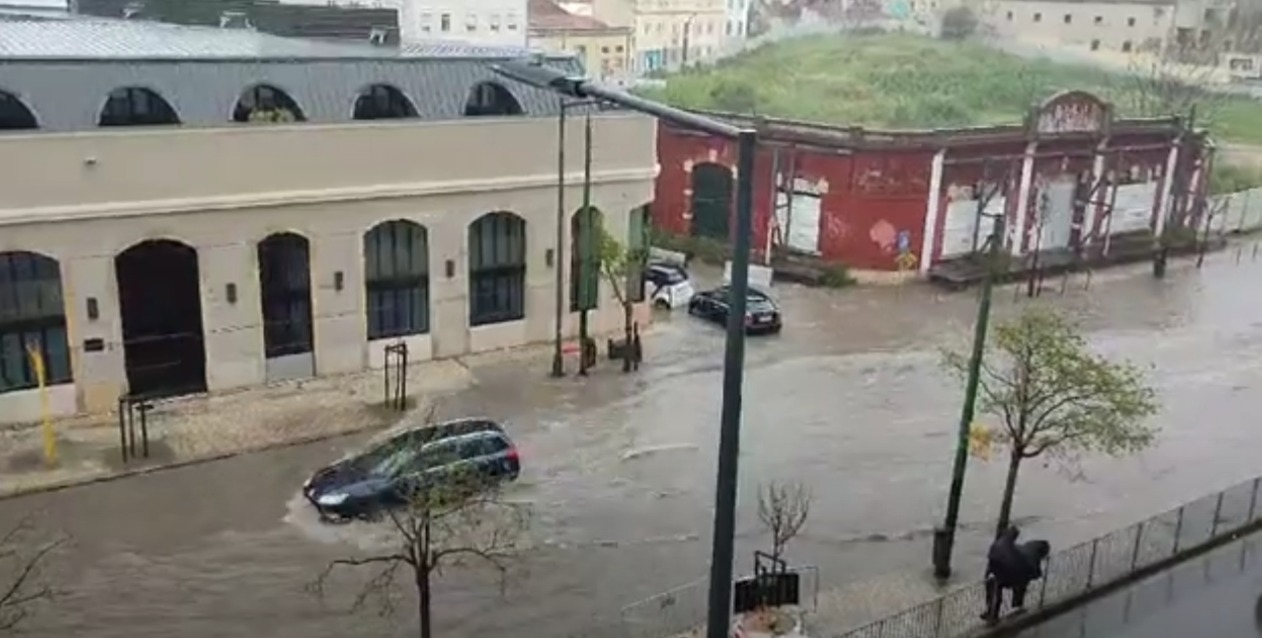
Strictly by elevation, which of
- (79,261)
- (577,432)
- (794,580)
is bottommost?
(577,432)

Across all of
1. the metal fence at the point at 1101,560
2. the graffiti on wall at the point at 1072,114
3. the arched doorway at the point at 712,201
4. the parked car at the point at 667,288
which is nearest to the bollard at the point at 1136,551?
the metal fence at the point at 1101,560

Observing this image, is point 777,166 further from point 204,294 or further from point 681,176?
point 204,294

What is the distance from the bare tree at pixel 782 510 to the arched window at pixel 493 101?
13.0m

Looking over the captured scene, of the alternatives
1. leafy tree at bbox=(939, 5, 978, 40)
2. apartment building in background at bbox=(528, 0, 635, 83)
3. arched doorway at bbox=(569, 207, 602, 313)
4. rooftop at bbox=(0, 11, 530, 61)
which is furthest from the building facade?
leafy tree at bbox=(939, 5, 978, 40)

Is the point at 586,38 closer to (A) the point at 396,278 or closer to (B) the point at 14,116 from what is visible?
(A) the point at 396,278

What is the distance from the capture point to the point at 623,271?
31.0 metres

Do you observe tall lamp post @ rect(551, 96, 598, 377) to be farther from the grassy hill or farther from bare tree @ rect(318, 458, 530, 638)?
the grassy hill

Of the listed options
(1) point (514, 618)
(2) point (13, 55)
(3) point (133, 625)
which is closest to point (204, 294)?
(2) point (13, 55)

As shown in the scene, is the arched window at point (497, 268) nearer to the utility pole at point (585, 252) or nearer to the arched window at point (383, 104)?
the utility pole at point (585, 252)

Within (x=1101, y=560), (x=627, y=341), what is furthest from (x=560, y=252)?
(x=1101, y=560)

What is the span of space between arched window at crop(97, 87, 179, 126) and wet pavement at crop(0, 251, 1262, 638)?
8473 mm

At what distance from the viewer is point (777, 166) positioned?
42375 millimetres

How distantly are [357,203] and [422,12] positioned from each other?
50.4 metres

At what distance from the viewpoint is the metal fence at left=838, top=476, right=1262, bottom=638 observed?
53.9 feet
